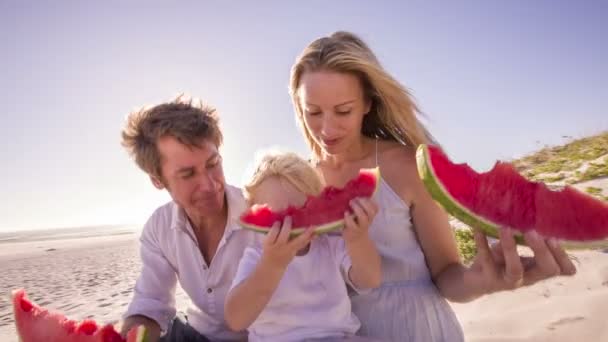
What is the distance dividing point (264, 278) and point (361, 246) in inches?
21.5

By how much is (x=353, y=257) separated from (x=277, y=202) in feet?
1.81

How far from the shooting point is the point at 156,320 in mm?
3480

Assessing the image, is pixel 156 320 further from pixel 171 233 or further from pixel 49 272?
pixel 49 272

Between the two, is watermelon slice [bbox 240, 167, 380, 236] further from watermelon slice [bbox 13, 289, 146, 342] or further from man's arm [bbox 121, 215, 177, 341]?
man's arm [bbox 121, 215, 177, 341]

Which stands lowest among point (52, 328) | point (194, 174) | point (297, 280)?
point (52, 328)

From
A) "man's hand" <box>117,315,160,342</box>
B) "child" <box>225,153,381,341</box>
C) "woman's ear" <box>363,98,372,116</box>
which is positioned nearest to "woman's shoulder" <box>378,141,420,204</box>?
"woman's ear" <box>363,98,372,116</box>

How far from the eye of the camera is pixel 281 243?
2391 millimetres

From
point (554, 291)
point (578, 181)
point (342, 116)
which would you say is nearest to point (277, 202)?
point (342, 116)

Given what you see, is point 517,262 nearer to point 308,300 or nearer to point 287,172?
point 308,300

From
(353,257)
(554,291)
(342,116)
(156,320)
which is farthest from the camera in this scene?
(554,291)

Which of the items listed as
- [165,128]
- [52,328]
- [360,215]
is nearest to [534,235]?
[360,215]

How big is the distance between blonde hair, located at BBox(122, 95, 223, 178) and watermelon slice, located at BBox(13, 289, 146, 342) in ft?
3.70

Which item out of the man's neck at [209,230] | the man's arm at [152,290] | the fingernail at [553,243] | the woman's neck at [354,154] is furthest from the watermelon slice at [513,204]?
the man's arm at [152,290]

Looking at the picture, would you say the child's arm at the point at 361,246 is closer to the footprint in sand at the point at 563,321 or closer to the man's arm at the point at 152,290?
the man's arm at the point at 152,290
